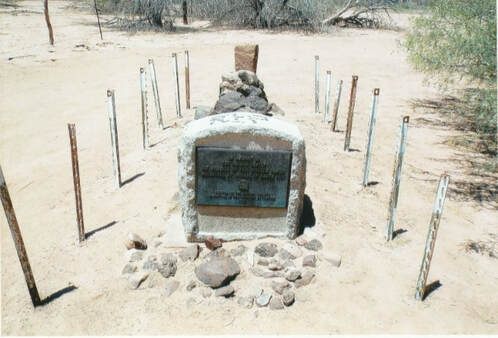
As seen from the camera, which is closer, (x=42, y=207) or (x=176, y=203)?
(x=176, y=203)

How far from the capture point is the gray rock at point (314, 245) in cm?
457

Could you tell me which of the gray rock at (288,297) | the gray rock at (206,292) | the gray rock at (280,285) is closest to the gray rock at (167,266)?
the gray rock at (206,292)

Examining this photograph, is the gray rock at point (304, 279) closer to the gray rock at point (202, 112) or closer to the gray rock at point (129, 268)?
the gray rock at point (129, 268)

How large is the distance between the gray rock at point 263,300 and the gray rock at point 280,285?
0.10 metres

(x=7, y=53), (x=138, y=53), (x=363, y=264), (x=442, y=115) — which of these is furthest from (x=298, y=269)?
(x=7, y=53)

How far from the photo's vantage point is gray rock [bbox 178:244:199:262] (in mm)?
4410

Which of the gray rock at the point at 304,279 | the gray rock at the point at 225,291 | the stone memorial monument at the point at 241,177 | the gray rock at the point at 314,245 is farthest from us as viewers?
the gray rock at the point at 314,245

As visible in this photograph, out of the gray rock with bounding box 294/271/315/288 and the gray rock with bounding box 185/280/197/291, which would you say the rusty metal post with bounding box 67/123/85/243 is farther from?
the gray rock with bounding box 294/271/315/288

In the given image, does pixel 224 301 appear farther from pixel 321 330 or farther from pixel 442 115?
pixel 442 115

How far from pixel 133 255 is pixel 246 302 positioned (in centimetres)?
134

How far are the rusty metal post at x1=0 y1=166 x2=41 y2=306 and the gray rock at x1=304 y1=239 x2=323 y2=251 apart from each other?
2.65 metres

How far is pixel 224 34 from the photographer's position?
22125 mm

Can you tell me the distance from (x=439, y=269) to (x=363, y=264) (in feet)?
2.74

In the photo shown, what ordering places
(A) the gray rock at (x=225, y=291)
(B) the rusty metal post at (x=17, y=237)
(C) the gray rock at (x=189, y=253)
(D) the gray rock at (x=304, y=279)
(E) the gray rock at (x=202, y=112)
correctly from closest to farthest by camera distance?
(B) the rusty metal post at (x=17, y=237), (A) the gray rock at (x=225, y=291), (D) the gray rock at (x=304, y=279), (C) the gray rock at (x=189, y=253), (E) the gray rock at (x=202, y=112)
